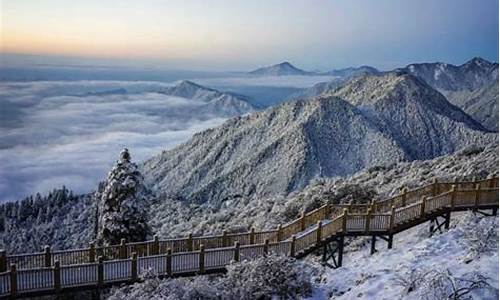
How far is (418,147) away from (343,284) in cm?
8066

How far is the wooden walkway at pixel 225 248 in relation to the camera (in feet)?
48.2

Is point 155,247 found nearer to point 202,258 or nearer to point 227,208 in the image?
point 202,258

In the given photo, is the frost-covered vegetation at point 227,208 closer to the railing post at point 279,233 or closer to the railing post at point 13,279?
the railing post at point 279,233

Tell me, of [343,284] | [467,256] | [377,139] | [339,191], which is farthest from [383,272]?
[377,139]

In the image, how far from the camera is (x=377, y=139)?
291 ft

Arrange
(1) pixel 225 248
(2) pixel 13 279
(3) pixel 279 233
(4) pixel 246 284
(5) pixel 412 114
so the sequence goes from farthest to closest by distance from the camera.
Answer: (5) pixel 412 114, (3) pixel 279 233, (1) pixel 225 248, (2) pixel 13 279, (4) pixel 246 284

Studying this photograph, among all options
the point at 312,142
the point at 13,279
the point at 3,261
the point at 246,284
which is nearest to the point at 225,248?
the point at 246,284

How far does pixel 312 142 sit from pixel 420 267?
238ft

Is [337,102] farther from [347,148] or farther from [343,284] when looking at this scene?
[343,284]

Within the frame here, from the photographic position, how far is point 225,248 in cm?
1638

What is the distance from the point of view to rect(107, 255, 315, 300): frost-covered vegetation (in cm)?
1261

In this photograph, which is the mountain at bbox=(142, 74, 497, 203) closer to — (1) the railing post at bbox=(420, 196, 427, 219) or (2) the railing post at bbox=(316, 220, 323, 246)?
(1) the railing post at bbox=(420, 196, 427, 219)

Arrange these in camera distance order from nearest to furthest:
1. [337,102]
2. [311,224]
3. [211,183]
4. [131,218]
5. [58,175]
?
1. [311,224]
2. [131,218]
3. [211,183]
4. [337,102]
5. [58,175]

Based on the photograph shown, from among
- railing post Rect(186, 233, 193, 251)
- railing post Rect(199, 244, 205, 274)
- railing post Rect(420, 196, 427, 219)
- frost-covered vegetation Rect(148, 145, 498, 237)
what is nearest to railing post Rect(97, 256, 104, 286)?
railing post Rect(199, 244, 205, 274)
